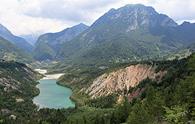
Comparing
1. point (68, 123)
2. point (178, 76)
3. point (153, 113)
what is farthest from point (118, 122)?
point (178, 76)

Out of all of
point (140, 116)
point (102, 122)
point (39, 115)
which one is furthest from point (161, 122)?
point (39, 115)

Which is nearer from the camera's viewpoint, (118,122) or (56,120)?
(118,122)

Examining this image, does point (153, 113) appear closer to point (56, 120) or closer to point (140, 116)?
point (140, 116)

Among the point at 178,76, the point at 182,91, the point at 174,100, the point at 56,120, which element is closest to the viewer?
the point at 182,91

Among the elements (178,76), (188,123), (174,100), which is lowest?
(188,123)

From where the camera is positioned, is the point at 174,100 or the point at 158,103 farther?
the point at 158,103

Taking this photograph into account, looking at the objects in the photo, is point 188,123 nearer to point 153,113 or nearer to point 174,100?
point 174,100

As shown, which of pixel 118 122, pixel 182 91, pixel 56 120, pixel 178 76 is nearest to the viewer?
pixel 182 91

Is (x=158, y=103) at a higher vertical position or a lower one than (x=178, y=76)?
lower

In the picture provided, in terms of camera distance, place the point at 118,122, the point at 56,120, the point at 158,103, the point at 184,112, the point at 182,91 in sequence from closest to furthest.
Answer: the point at 184,112
the point at 182,91
the point at 158,103
the point at 118,122
the point at 56,120
